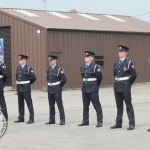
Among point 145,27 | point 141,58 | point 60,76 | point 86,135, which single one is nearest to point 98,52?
point 141,58

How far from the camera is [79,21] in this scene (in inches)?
1101

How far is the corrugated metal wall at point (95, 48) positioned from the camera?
2488 cm

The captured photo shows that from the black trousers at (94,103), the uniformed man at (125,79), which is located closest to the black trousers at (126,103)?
the uniformed man at (125,79)

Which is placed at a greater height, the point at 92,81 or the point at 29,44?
the point at 92,81

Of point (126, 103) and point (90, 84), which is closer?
point (126, 103)

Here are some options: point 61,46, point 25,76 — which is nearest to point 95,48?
point 61,46

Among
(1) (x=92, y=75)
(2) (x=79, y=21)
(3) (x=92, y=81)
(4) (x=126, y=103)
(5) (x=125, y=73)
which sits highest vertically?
(5) (x=125, y=73)

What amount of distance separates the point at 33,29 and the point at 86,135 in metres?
15.1

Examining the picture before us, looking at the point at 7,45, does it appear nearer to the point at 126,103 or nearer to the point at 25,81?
the point at 25,81

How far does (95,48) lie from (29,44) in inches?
156

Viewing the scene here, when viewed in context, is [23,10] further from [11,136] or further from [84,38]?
[11,136]

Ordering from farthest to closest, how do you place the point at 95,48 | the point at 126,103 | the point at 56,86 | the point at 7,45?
the point at 95,48, the point at 7,45, the point at 56,86, the point at 126,103

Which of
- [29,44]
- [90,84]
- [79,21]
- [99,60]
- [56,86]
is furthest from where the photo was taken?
[79,21]

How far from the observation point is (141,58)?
95.9ft
